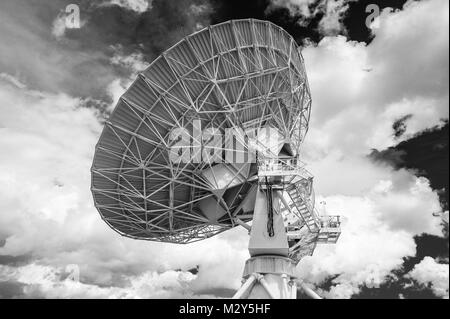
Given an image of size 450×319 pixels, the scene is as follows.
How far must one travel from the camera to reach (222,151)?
2505 cm

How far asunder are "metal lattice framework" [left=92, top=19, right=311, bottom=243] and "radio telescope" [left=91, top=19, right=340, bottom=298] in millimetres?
67

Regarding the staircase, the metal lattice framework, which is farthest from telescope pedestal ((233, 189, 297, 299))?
the metal lattice framework

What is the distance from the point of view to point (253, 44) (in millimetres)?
24891

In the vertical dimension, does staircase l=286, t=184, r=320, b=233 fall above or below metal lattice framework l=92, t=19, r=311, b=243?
below

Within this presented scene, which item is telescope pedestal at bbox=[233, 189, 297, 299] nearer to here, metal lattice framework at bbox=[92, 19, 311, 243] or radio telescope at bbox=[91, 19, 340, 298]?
radio telescope at bbox=[91, 19, 340, 298]

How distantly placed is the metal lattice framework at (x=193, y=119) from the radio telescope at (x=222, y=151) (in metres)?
0.07

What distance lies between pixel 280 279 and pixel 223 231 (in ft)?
26.8

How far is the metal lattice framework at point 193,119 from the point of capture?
2309 centimetres

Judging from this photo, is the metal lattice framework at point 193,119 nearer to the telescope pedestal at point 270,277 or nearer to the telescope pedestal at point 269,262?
the telescope pedestal at point 269,262

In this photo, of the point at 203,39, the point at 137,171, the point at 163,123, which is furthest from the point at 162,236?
the point at 203,39

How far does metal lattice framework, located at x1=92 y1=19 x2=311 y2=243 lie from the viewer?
75.8ft

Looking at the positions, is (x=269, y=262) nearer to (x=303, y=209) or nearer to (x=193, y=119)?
(x=303, y=209)
